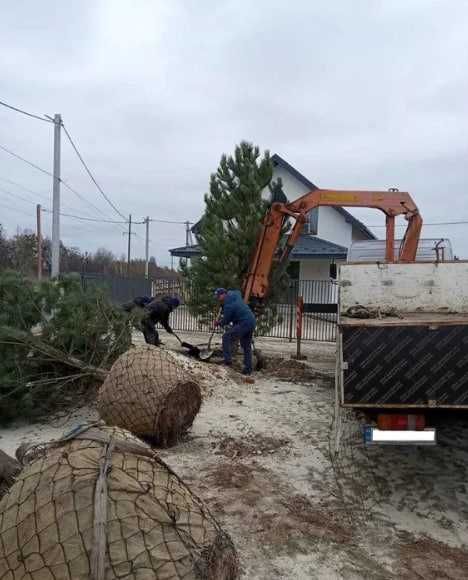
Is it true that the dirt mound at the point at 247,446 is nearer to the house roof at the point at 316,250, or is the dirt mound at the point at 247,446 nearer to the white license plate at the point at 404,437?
the white license plate at the point at 404,437

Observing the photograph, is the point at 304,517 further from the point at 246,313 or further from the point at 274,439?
the point at 246,313

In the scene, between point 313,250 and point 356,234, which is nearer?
point 313,250

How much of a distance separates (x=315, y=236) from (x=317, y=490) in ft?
66.4

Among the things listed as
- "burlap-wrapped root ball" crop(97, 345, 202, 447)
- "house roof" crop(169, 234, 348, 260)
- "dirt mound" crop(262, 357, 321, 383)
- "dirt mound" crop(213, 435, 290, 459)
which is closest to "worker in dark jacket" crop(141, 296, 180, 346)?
"dirt mound" crop(262, 357, 321, 383)

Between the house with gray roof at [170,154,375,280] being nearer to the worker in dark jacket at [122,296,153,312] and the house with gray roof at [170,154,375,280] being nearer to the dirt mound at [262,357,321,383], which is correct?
the dirt mound at [262,357,321,383]

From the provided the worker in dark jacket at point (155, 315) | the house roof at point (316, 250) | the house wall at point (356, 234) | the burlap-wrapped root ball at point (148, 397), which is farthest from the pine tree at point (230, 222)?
the house wall at point (356, 234)

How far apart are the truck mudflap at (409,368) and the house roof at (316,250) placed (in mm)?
17360

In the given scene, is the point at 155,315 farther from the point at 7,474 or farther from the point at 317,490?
the point at 7,474

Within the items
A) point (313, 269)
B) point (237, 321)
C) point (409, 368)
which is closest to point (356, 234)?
point (313, 269)

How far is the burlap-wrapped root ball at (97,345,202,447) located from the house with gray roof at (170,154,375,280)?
16888 mm

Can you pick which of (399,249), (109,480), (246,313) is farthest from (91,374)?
(399,249)

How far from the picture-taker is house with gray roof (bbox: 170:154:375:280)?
21.8 metres

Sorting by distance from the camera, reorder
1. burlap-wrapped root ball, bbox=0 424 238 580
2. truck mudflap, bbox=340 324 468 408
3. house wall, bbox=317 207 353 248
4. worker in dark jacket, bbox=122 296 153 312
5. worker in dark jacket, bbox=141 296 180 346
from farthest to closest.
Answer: house wall, bbox=317 207 353 248 → worker in dark jacket, bbox=141 296 180 346 → worker in dark jacket, bbox=122 296 153 312 → truck mudflap, bbox=340 324 468 408 → burlap-wrapped root ball, bbox=0 424 238 580

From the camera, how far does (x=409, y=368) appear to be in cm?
378
